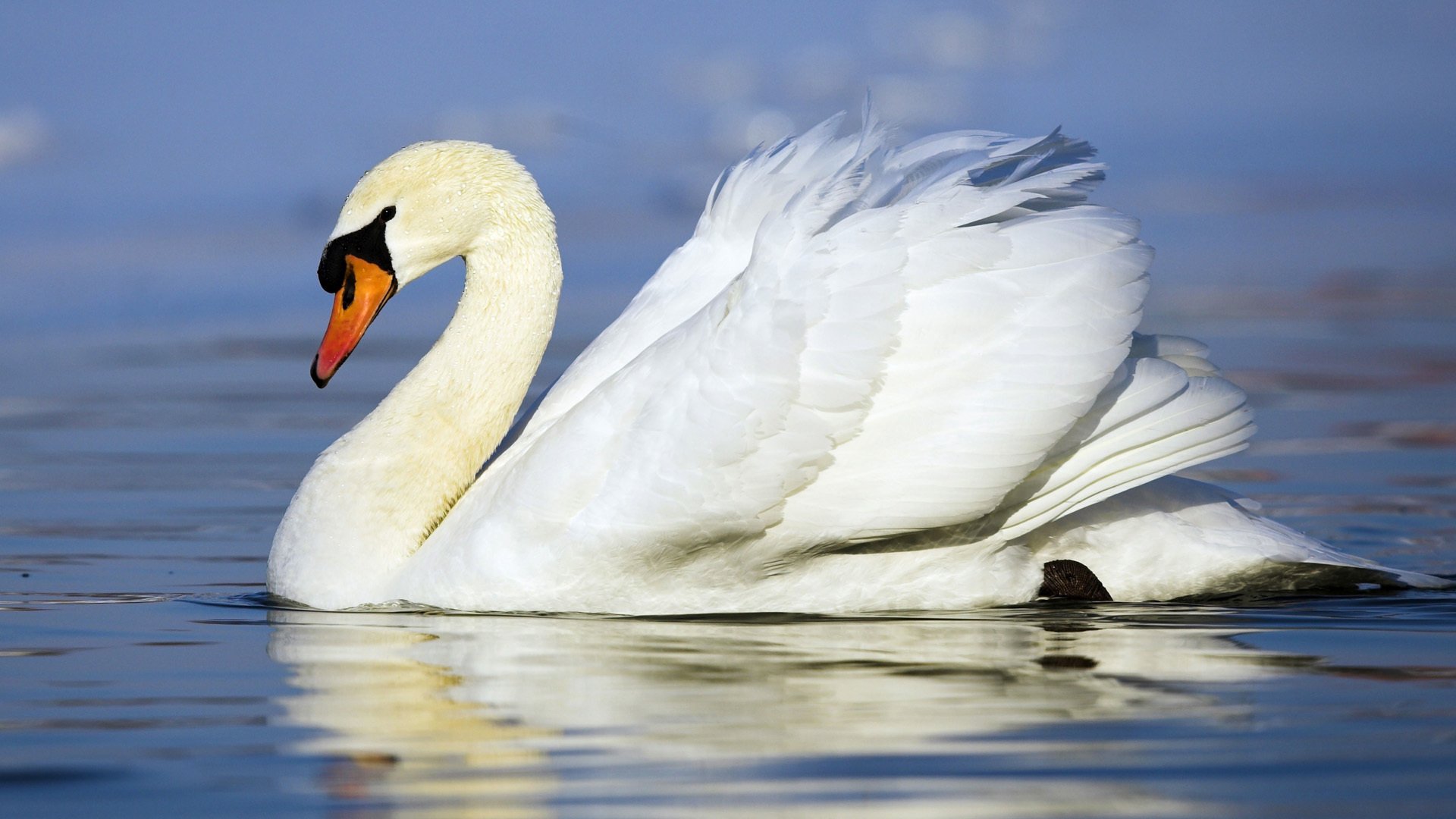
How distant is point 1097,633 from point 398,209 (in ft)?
10.1

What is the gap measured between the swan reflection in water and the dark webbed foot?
23 centimetres

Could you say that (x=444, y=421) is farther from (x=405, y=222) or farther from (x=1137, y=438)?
(x=1137, y=438)

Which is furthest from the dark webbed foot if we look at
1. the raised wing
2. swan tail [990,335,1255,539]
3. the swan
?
the raised wing

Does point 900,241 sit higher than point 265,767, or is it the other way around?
point 900,241

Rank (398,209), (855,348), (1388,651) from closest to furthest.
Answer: (1388,651)
(855,348)
(398,209)

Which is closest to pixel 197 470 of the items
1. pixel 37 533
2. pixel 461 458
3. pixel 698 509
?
pixel 37 533

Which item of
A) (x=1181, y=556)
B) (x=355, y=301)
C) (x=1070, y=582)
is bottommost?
(x=1070, y=582)

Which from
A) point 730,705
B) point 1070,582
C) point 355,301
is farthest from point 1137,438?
point 355,301

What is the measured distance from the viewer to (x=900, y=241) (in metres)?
6.38

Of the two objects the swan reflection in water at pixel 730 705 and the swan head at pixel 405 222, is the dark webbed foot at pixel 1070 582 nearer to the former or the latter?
the swan reflection in water at pixel 730 705

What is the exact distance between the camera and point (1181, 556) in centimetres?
708

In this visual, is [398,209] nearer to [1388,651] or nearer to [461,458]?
[461,458]

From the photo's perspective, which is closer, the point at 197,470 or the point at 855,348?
the point at 855,348

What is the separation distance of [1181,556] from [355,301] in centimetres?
318
